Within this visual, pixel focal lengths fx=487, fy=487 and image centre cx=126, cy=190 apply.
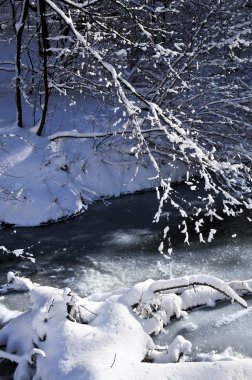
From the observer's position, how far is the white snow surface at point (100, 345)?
4.71 meters

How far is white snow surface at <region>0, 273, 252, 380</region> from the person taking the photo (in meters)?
4.71

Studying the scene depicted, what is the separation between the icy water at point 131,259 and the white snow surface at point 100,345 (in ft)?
1.29

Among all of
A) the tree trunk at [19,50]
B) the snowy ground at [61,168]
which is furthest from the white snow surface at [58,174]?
the tree trunk at [19,50]

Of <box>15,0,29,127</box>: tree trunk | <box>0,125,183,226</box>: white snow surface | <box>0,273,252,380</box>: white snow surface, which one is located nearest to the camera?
<box>0,273,252,380</box>: white snow surface

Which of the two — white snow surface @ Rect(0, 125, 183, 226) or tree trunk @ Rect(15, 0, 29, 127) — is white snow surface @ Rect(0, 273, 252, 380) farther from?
tree trunk @ Rect(15, 0, 29, 127)

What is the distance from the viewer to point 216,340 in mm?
5738

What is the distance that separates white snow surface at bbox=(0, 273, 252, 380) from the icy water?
393 millimetres

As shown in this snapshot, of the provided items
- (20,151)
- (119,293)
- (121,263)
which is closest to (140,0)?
(20,151)

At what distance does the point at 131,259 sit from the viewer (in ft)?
26.8

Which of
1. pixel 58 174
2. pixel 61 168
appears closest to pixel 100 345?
pixel 58 174

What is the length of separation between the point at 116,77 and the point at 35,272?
4.81 m

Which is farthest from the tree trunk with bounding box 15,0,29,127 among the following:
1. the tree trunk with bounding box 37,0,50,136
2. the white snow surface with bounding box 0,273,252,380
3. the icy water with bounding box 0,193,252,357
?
the white snow surface with bounding box 0,273,252,380

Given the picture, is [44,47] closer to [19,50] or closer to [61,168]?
[19,50]

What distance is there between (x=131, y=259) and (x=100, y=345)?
125 inches
